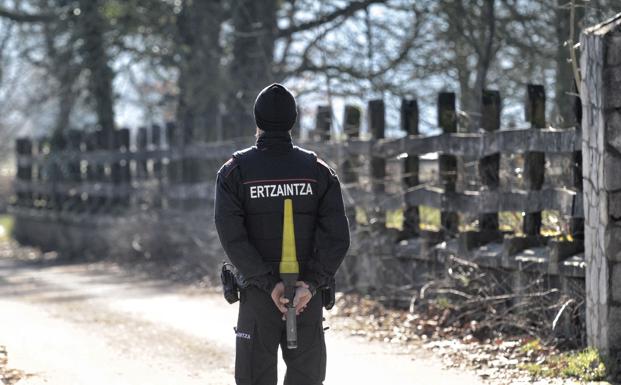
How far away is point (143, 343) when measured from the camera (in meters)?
9.41

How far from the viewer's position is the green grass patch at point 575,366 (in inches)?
280

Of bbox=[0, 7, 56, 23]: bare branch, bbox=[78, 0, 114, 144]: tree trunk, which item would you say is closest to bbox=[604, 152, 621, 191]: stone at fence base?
bbox=[78, 0, 114, 144]: tree trunk

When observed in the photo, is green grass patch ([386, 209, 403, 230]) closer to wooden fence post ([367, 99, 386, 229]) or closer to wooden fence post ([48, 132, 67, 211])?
wooden fence post ([367, 99, 386, 229])

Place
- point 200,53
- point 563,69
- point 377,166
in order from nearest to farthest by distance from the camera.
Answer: point 377,166, point 563,69, point 200,53

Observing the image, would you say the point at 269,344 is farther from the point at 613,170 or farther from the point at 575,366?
the point at 613,170

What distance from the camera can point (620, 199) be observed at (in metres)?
7.27

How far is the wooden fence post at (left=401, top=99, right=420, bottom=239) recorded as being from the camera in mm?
10827

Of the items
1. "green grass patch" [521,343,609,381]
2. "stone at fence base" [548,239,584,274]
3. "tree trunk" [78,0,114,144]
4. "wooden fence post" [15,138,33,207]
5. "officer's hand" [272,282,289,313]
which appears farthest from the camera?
"wooden fence post" [15,138,33,207]

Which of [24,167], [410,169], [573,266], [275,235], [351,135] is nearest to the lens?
[275,235]

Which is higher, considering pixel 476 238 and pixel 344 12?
pixel 344 12

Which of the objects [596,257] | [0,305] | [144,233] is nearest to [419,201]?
[596,257]

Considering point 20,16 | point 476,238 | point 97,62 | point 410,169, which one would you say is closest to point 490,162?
point 476,238

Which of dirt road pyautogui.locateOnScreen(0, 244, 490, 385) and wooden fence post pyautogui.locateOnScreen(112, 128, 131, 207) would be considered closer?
dirt road pyautogui.locateOnScreen(0, 244, 490, 385)

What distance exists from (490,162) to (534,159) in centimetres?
71
